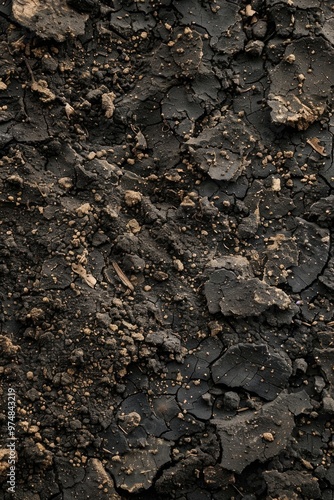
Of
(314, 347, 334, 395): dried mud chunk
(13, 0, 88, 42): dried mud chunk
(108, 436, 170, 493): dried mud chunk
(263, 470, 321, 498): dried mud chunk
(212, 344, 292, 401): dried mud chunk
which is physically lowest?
(108, 436, 170, 493): dried mud chunk

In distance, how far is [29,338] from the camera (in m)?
2.07

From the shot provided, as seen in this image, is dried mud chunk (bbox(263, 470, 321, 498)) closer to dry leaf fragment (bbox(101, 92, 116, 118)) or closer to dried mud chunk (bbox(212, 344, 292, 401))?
dried mud chunk (bbox(212, 344, 292, 401))

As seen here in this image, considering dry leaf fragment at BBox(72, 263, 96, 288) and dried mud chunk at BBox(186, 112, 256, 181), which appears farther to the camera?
dried mud chunk at BBox(186, 112, 256, 181)

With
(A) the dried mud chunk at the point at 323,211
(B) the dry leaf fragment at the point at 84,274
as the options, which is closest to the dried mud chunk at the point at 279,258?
(A) the dried mud chunk at the point at 323,211

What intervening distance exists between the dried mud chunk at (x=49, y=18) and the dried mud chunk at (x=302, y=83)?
0.74 metres

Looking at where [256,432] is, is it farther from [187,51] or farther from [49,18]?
[49,18]

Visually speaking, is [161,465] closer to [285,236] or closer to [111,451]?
[111,451]

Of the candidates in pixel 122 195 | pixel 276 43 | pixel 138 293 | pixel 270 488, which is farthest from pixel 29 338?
pixel 276 43

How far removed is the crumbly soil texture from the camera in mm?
1996

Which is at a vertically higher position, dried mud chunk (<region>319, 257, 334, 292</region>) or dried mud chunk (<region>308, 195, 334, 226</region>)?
dried mud chunk (<region>308, 195, 334, 226</region>)

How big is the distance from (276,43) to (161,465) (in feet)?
5.10

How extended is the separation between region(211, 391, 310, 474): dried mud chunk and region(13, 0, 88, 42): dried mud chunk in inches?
56.7

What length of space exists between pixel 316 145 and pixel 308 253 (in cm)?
41

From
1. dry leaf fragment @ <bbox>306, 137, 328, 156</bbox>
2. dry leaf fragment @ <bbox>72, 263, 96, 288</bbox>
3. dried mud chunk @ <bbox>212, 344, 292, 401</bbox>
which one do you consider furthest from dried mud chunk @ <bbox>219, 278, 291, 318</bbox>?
dry leaf fragment @ <bbox>306, 137, 328, 156</bbox>
